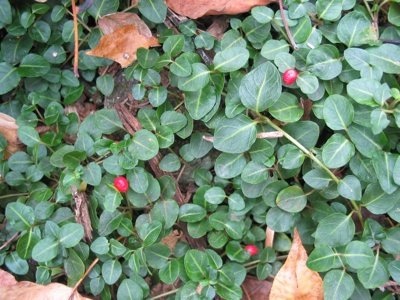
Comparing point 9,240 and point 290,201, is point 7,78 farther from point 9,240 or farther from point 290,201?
point 290,201

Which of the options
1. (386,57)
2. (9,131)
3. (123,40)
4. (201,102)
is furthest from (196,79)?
(9,131)

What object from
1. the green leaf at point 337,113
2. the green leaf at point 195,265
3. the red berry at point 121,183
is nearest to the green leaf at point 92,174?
the red berry at point 121,183

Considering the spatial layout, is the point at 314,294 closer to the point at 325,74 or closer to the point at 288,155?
the point at 288,155

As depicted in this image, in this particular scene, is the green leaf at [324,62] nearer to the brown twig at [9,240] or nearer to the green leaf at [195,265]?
the green leaf at [195,265]

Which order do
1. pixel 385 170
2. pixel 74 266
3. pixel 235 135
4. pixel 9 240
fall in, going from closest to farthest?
1. pixel 385 170
2. pixel 235 135
3. pixel 74 266
4. pixel 9 240

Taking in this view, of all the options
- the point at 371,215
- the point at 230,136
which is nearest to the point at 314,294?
the point at 371,215

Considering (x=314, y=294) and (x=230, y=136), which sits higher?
(x=230, y=136)
